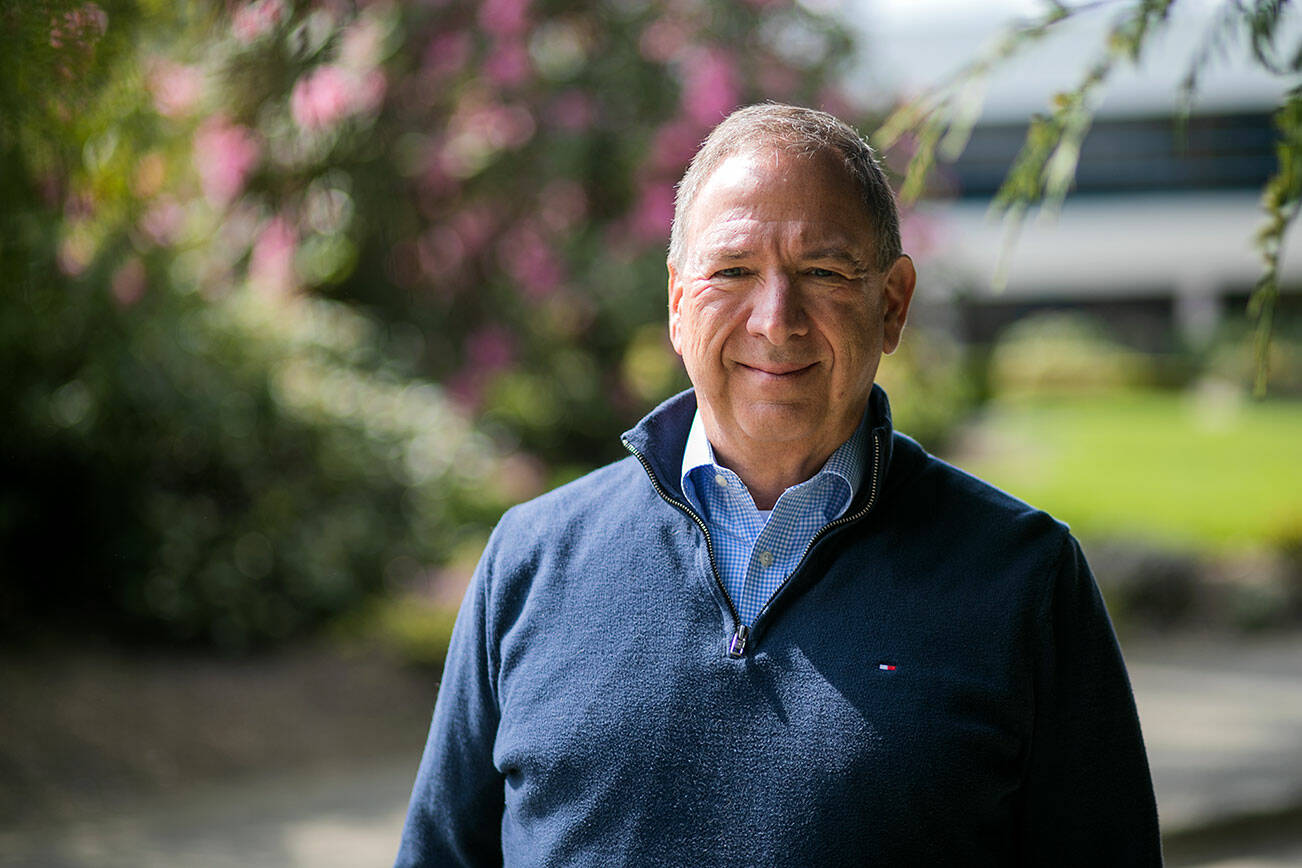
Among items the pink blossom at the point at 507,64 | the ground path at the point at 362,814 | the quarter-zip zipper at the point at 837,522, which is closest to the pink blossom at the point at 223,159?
the pink blossom at the point at 507,64

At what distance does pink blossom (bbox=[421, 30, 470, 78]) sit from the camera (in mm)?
8117

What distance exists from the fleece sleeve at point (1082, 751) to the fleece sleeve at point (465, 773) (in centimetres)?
89

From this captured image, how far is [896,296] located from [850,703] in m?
0.68

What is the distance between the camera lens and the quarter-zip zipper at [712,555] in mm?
1920

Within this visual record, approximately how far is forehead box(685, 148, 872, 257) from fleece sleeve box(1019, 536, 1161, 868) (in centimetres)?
59

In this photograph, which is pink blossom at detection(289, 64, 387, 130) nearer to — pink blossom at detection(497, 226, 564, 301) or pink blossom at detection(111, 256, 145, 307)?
pink blossom at detection(111, 256, 145, 307)

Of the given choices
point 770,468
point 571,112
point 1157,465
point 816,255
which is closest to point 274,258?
point 571,112

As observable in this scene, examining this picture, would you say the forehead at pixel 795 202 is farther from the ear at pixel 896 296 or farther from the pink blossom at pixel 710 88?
the pink blossom at pixel 710 88

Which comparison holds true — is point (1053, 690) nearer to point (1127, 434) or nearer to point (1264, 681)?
point (1264, 681)

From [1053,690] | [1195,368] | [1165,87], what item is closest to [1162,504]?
[1053,690]

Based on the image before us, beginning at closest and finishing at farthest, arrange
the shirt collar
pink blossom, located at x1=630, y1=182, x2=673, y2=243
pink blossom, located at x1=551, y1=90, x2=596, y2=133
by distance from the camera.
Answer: the shirt collar < pink blossom, located at x1=551, y1=90, x2=596, y2=133 < pink blossom, located at x1=630, y1=182, x2=673, y2=243

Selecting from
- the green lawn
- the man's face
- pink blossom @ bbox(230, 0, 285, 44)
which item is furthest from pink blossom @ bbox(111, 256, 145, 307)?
the green lawn

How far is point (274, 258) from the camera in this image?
341 inches

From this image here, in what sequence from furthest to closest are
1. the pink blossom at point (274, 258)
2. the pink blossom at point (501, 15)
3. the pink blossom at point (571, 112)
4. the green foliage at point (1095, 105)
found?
the pink blossom at point (571, 112) → the pink blossom at point (274, 258) → the pink blossom at point (501, 15) → the green foliage at point (1095, 105)
